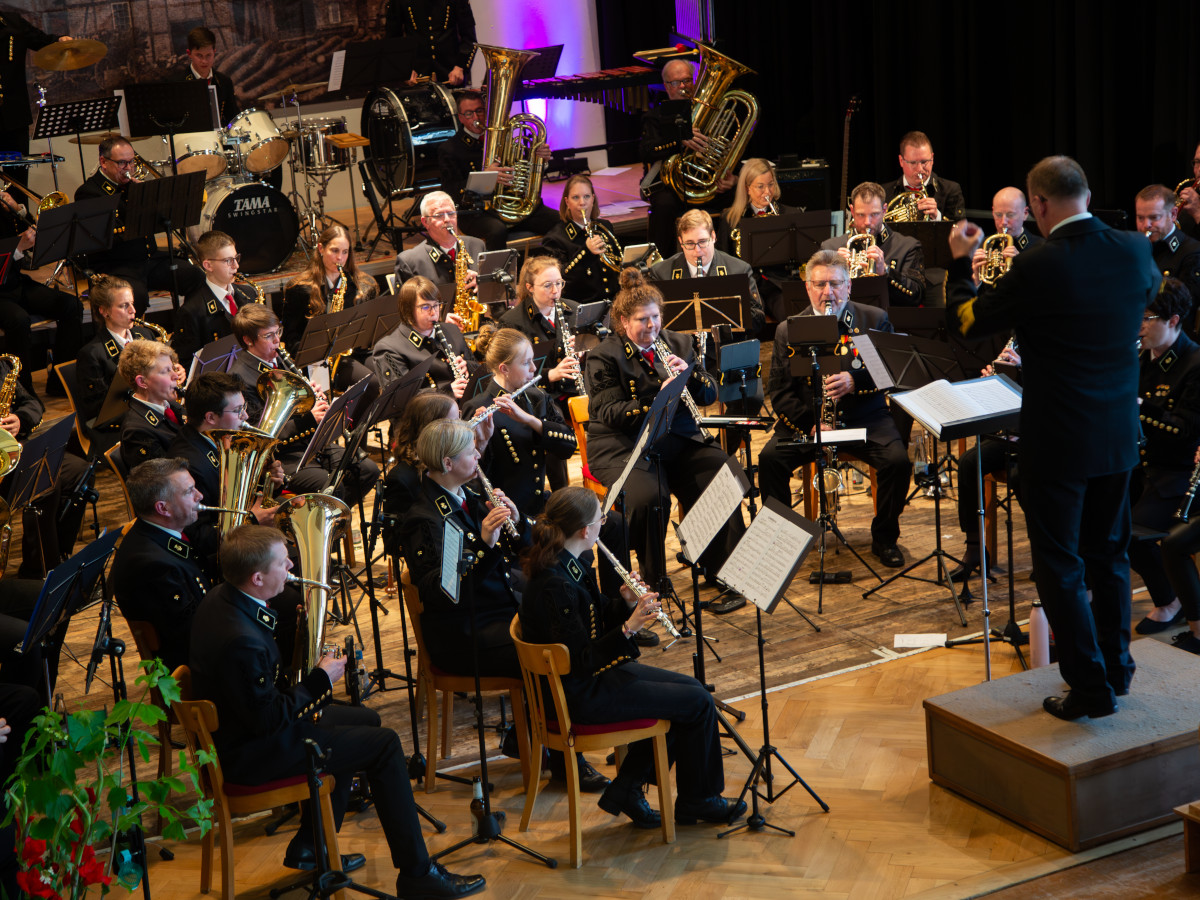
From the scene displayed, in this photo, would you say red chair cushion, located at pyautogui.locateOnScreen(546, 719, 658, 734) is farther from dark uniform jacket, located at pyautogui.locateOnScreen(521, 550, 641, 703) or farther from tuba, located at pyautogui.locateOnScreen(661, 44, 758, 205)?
tuba, located at pyautogui.locateOnScreen(661, 44, 758, 205)

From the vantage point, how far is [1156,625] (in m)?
5.05

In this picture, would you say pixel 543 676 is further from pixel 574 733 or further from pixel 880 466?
pixel 880 466

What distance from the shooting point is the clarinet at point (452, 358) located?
604cm

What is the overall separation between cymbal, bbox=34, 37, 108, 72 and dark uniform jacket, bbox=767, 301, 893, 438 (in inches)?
263

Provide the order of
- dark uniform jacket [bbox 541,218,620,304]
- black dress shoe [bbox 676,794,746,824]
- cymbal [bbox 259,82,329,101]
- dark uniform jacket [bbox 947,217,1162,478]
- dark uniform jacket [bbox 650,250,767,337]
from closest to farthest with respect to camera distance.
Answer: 1. dark uniform jacket [bbox 947,217,1162,478]
2. black dress shoe [bbox 676,794,746,824]
3. dark uniform jacket [bbox 650,250,767,337]
4. dark uniform jacket [bbox 541,218,620,304]
5. cymbal [bbox 259,82,329,101]

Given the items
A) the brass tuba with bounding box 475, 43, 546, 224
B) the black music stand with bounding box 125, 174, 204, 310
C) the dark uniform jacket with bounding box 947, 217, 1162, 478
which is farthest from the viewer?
the brass tuba with bounding box 475, 43, 546, 224

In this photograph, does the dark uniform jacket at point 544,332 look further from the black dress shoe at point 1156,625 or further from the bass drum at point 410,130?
the bass drum at point 410,130

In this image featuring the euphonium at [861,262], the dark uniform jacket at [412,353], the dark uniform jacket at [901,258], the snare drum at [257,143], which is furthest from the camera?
the snare drum at [257,143]

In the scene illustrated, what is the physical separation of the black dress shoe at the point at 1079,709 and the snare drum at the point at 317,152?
8.27 meters

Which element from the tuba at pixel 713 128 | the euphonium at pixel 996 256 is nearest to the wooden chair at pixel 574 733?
the euphonium at pixel 996 256

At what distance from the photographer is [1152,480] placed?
509 cm

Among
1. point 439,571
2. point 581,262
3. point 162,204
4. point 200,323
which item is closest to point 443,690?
point 439,571

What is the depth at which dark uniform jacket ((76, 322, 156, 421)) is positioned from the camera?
21.1 feet

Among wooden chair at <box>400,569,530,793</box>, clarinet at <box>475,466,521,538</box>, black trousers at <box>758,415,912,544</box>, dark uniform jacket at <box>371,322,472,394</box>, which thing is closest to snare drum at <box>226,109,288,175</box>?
dark uniform jacket at <box>371,322,472,394</box>
